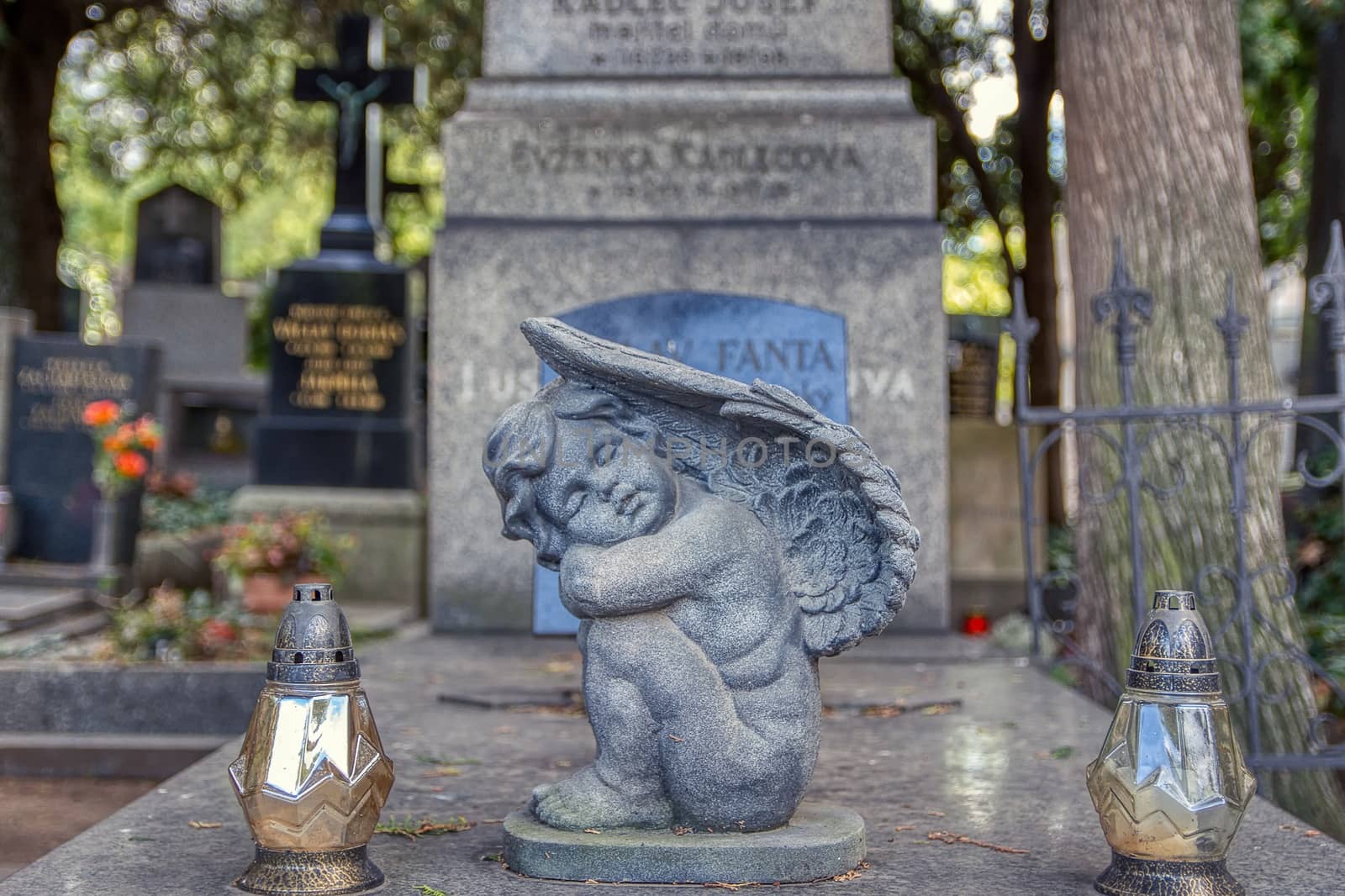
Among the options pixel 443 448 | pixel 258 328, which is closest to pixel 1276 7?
pixel 443 448

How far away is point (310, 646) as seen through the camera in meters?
Result: 3.07

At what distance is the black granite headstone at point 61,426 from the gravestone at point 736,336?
6.25 metres

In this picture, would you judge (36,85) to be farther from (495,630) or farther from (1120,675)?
(1120,675)

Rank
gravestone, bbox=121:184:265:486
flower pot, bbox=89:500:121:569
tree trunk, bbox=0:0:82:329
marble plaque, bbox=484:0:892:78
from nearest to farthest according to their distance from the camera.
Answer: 1. marble plaque, bbox=484:0:892:78
2. flower pot, bbox=89:500:121:569
3. tree trunk, bbox=0:0:82:329
4. gravestone, bbox=121:184:265:486

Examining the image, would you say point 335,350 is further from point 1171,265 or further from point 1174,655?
point 1174,655

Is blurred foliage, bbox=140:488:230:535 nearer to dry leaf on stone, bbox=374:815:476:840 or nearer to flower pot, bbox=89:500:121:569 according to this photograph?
flower pot, bbox=89:500:121:569

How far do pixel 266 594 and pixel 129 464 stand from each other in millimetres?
2409

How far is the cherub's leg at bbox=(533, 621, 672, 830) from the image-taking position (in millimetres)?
3266

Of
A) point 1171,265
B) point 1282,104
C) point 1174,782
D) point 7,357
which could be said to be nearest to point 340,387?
point 7,357

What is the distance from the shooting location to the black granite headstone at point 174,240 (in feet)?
63.5

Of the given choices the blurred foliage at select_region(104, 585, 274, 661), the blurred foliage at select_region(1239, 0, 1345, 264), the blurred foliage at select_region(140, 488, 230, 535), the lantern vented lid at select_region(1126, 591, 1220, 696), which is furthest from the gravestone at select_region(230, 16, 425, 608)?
the lantern vented lid at select_region(1126, 591, 1220, 696)

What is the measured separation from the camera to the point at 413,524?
35.2 ft

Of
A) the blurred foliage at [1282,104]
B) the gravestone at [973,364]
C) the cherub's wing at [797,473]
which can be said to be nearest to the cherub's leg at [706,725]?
the cherub's wing at [797,473]

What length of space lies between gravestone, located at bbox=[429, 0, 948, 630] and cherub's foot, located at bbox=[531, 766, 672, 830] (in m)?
4.09
